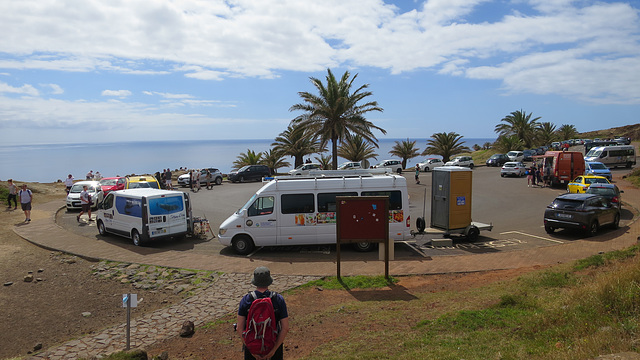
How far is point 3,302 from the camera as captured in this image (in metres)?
9.93

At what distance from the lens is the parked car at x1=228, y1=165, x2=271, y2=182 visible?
40.4 m

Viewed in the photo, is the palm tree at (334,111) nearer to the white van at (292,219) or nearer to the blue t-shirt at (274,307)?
the white van at (292,219)

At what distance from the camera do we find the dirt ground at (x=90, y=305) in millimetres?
7105

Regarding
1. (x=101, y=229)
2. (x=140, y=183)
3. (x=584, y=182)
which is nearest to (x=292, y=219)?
(x=101, y=229)

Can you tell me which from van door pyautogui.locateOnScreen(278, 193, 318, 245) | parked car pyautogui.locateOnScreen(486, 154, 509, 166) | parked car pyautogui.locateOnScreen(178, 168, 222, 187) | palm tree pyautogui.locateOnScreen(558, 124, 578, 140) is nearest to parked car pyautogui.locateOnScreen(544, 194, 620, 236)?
van door pyautogui.locateOnScreen(278, 193, 318, 245)

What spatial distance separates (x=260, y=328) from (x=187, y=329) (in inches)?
160

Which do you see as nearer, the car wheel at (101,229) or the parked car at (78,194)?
the car wheel at (101,229)

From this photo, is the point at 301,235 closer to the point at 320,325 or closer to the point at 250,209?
the point at 250,209

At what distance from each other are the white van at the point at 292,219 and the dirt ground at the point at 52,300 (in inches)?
163

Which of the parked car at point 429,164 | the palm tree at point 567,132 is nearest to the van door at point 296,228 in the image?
the parked car at point 429,164

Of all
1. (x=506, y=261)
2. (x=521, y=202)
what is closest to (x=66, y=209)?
(x=506, y=261)

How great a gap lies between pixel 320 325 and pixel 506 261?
741 cm

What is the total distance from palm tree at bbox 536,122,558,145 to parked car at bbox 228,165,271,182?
4757 centimetres

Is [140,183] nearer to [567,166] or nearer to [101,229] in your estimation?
[101,229]
